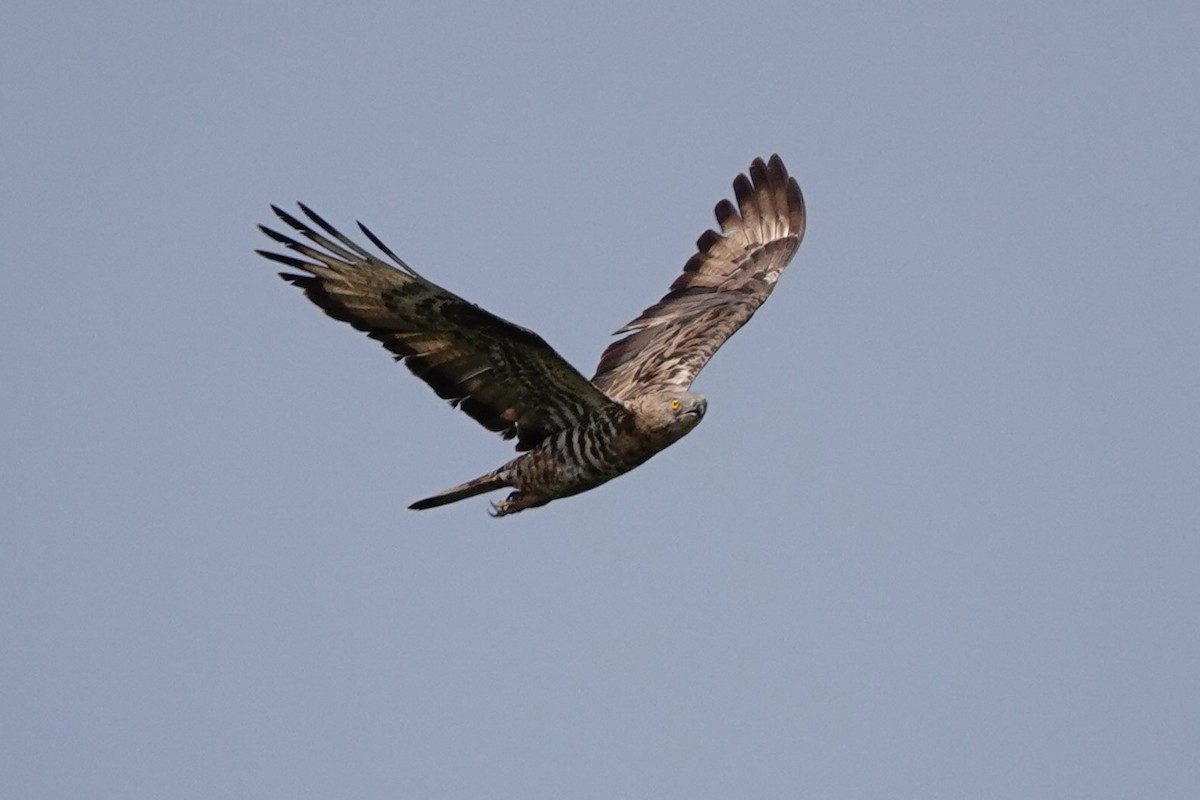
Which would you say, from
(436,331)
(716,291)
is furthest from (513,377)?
(716,291)

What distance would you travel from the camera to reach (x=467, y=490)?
460 inches

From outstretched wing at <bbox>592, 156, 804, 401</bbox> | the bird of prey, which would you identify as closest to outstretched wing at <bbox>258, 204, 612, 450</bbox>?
the bird of prey

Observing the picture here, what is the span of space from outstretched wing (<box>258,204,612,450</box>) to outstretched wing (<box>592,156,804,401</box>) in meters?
0.99

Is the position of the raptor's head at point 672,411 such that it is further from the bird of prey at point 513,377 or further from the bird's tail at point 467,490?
the bird's tail at point 467,490

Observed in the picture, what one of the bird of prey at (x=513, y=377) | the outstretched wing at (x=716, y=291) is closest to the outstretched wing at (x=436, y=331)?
the bird of prey at (x=513, y=377)

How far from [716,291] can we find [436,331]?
161 inches

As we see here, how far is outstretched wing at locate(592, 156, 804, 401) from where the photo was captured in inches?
491

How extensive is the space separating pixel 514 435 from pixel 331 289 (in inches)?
62.6

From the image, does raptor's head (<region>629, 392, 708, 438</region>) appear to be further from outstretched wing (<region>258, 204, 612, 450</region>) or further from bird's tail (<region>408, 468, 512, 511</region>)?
bird's tail (<region>408, 468, 512, 511</region>)

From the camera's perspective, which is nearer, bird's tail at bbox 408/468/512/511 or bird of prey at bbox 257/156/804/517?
Answer: bird of prey at bbox 257/156/804/517

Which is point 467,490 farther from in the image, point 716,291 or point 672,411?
point 716,291

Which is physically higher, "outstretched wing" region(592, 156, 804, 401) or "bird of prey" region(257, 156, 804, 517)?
"outstretched wing" region(592, 156, 804, 401)

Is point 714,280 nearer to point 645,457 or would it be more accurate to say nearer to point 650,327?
point 650,327

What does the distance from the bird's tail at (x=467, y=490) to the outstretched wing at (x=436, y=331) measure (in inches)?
24.3
